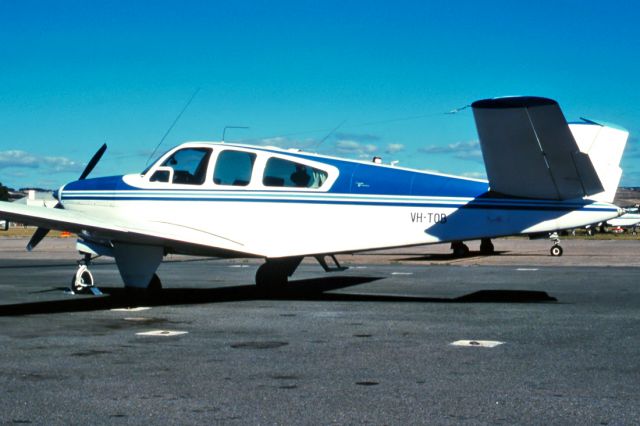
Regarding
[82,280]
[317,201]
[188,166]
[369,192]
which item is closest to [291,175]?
[317,201]

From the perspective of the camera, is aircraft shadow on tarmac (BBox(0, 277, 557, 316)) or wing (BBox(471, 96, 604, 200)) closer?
wing (BBox(471, 96, 604, 200))

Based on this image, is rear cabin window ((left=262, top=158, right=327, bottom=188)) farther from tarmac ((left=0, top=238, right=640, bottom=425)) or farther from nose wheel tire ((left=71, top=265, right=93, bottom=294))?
nose wheel tire ((left=71, top=265, right=93, bottom=294))

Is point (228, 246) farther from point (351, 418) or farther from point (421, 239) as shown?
point (351, 418)

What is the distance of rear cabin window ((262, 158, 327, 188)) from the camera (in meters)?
13.7

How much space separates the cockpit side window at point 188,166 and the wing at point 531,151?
460cm

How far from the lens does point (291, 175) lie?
13742mm

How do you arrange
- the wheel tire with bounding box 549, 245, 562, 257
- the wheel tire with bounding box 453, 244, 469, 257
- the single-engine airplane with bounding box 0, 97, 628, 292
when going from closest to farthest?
the single-engine airplane with bounding box 0, 97, 628, 292 < the wheel tire with bounding box 549, 245, 562, 257 < the wheel tire with bounding box 453, 244, 469, 257

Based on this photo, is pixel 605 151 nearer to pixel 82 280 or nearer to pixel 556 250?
pixel 82 280

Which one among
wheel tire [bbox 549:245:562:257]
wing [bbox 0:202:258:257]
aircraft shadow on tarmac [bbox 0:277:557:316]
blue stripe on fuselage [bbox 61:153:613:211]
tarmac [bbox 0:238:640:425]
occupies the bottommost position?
tarmac [bbox 0:238:640:425]

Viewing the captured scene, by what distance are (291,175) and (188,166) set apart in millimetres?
1741

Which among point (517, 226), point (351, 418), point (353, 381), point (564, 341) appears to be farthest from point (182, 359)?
point (517, 226)

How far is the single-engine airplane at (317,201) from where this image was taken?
12.0 metres

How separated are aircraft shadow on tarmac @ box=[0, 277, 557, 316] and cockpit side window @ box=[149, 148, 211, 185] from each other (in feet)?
6.35

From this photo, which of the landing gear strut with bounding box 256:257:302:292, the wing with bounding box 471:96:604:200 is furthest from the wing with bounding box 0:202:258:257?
the wing with bounding box 471:96:604:200
